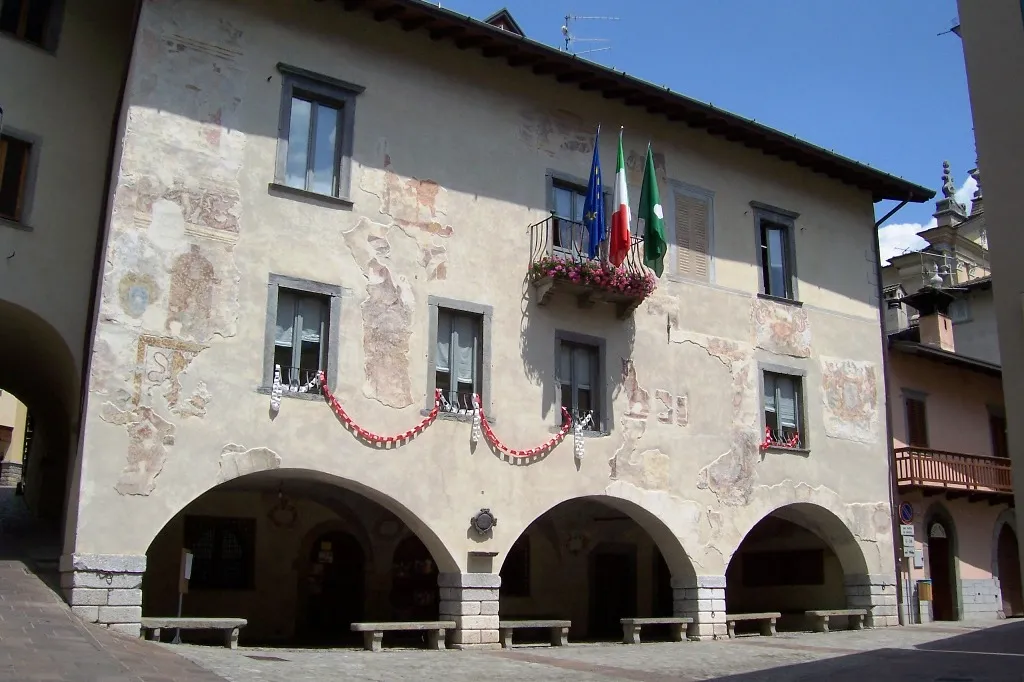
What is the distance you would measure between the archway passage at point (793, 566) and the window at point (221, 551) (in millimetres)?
9628

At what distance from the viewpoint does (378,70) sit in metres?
15.8

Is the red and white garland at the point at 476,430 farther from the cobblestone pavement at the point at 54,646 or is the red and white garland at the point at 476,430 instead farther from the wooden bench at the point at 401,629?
the cobblestone pavement at the point at 54,646

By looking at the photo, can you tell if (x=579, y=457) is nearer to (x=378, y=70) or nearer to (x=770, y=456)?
(x=770, y=456)

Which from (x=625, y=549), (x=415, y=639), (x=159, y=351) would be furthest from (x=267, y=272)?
(x=625, y=549)

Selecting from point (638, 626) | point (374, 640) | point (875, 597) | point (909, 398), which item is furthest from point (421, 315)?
point (909, 398)

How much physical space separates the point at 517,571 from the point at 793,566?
6080 millimetres

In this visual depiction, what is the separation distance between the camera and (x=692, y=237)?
18.8 metres

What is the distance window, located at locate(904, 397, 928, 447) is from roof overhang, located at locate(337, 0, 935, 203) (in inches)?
194

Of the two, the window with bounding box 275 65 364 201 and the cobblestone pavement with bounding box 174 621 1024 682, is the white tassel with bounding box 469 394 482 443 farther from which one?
the window with bounding box 275 65 364 201

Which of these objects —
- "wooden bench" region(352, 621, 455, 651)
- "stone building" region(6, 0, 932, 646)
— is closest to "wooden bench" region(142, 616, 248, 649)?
"stone building" region(6, 0, 932, 646)

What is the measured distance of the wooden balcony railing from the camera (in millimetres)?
21781

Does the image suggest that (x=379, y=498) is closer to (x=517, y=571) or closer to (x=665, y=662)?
(x=665, y=662)

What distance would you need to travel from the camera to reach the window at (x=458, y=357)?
15578mm

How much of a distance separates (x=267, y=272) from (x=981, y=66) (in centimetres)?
949
